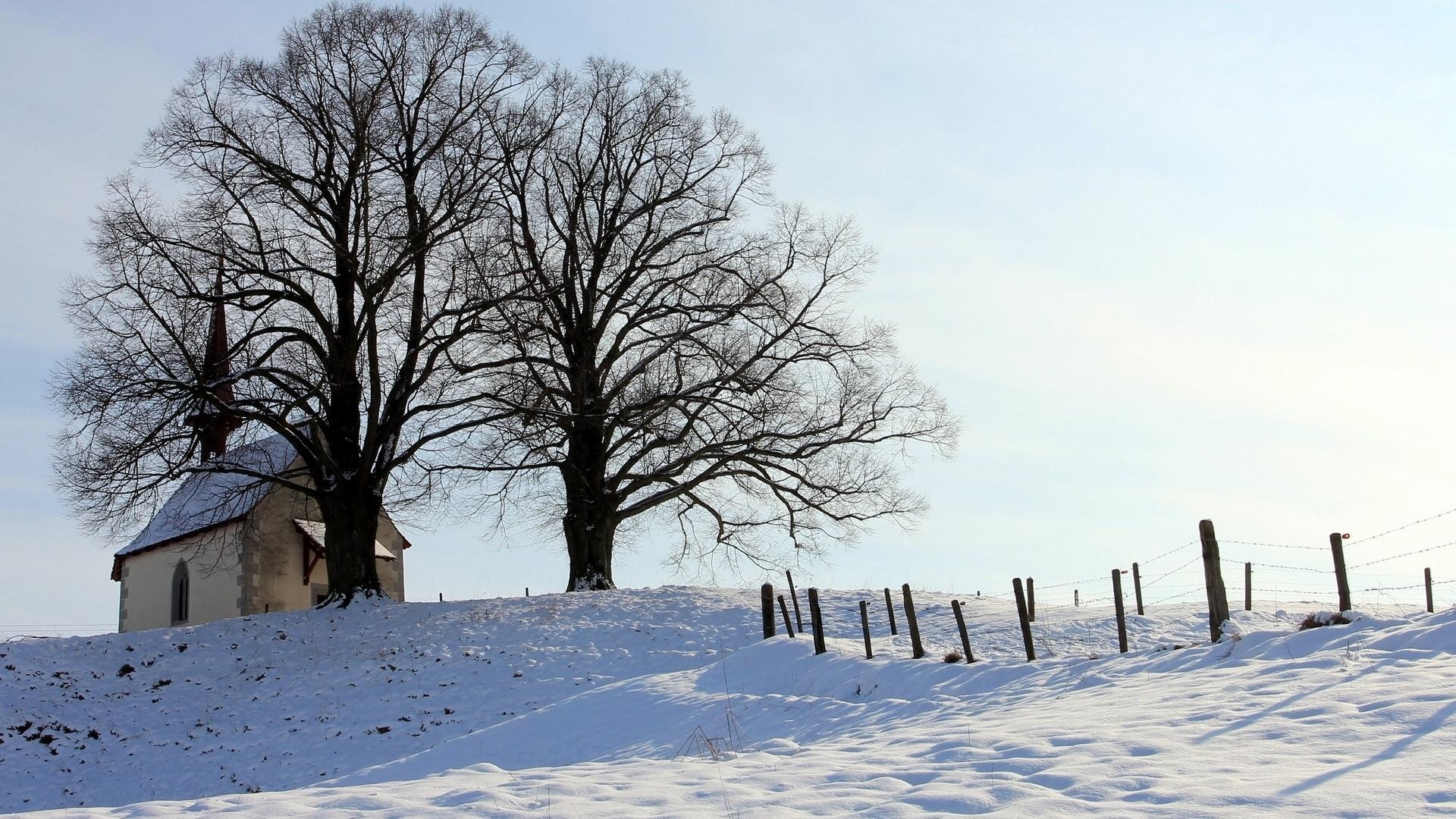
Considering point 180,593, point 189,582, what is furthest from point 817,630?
point 180,593

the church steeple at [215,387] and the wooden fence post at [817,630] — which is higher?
the church steeple at [215,387]

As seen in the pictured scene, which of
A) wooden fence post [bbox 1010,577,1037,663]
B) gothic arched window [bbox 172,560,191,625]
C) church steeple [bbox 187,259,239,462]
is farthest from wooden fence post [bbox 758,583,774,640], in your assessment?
gothic arched window [bbox 172,560,191,625]

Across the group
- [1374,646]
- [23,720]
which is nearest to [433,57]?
[23,720]

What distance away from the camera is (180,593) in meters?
36.2

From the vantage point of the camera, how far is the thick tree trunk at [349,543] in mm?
23922

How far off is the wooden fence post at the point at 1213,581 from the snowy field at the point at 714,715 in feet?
1.80

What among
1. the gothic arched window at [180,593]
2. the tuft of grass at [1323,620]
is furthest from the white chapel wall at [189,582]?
the tuft of grass at [1323,620]

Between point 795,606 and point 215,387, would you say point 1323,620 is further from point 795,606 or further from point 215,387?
point 215,387

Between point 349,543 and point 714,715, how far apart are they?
488 inches

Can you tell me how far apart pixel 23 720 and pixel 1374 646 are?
18.9m

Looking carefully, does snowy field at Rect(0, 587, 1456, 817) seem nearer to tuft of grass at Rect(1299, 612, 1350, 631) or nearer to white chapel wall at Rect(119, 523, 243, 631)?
tuft of grass at Rect(1299, 612, 1350, 631)

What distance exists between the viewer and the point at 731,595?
82.5 feet

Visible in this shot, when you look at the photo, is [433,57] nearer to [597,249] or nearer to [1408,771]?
[597,249]

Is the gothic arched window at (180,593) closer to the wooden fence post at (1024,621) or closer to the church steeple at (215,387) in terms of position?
the church steeple at (215,387)
